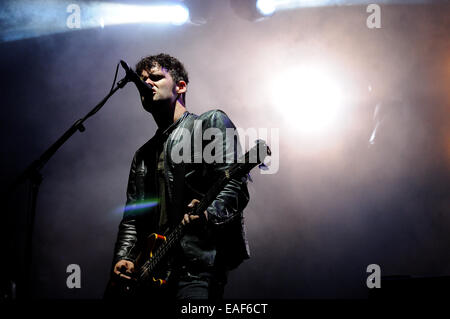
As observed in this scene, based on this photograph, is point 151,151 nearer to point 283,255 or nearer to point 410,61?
point 283,255

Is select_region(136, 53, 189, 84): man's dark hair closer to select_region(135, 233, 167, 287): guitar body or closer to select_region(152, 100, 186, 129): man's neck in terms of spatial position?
select_region(152, 100, 186, 129): man's neck

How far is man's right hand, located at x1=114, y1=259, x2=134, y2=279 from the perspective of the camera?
204cm

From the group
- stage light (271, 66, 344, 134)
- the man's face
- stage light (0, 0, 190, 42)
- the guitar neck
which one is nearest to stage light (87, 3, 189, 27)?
stage light (0, 0, 190, 42)

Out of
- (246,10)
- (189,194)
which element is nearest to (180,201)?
(189,194)

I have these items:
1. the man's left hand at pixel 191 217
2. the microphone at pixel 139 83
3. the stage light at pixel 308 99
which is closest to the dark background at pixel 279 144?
the stage light at pixel 308 99

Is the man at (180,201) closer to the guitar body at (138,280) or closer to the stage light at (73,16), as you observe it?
the guitar body at (138,280)

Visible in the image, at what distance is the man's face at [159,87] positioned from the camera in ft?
8.14

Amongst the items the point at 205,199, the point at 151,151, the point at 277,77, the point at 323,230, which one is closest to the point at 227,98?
the point at 277,77

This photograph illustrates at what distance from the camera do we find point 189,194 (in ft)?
6.86

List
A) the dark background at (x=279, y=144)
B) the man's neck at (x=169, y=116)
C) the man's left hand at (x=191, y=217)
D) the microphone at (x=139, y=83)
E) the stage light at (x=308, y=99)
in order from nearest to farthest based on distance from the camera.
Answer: the man's left hand at (x=191, y=217), the microphone at (x=139, y=83), the man's neck at (x=169, y=116), the dark background at (x=279, y=144), the stage light at (x=308, y=99)

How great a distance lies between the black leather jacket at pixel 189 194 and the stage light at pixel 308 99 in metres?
2.20

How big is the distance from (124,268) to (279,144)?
8.89ft

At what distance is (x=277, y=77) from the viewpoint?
4.53 meters

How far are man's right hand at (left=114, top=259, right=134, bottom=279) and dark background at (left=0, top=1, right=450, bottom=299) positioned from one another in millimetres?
2149
